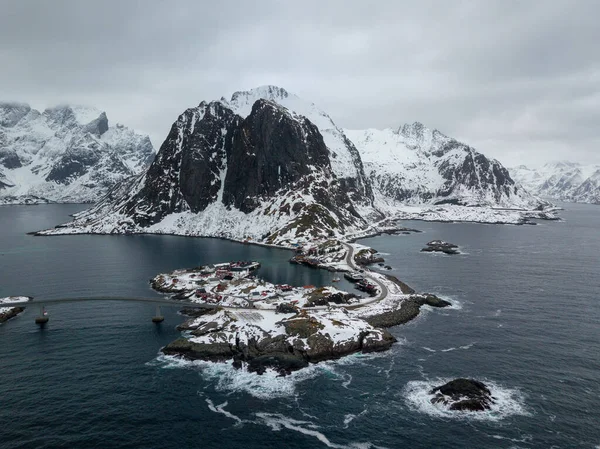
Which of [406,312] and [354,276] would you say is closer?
[406,312]

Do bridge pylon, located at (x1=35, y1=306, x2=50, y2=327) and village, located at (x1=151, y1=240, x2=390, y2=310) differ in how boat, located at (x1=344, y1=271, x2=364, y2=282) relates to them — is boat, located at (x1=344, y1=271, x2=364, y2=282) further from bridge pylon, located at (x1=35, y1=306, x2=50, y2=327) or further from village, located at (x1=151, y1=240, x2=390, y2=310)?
bridge pylon, located at (x1=35, y1=306, x2=50, y2=327)

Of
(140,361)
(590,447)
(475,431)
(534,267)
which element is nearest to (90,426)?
(140,361)

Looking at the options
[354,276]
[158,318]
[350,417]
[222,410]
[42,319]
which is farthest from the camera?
[354,276]

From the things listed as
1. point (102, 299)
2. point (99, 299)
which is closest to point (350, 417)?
point (102, 299)

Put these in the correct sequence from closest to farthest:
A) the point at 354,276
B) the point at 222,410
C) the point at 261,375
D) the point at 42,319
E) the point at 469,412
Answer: the point at 469,412 → the point at 222,410 → the point at 261,375 → the point at 42,319 → the point at 354,276

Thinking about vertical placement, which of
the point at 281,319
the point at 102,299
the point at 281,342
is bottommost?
the point at 281,342

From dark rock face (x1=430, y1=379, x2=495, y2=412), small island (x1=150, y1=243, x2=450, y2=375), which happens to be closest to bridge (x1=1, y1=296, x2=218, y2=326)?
small island (x1=150, y1=243, x2=450, y2=375)

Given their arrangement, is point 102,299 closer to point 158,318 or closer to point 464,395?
point 158,318

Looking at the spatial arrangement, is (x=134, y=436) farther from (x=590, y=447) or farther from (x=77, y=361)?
(x=590, y=447)
